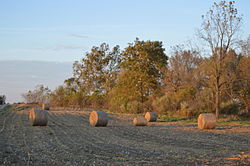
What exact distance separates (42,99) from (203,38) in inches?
1711

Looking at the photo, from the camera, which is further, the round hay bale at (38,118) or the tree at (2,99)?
the tree at (2,99)

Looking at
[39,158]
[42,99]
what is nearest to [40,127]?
[39,158]

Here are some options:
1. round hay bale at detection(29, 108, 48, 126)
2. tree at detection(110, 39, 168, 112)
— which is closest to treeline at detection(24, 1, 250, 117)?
tree at detection(110, 39, 168, 112)

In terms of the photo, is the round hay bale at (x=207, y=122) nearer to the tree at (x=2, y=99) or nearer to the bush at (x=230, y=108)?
the bush at (x=230, y=108)

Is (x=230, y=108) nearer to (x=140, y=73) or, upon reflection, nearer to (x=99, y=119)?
(x=140, y=73)

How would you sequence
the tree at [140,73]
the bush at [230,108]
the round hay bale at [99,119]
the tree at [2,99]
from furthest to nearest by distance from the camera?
the tree at [2,99]
the tree at [140,73]
the bush at [230,108]
the round hay bale at [99,119]

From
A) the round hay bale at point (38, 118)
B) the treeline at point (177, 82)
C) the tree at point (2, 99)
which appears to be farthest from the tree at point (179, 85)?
the tree at point (2, 99)

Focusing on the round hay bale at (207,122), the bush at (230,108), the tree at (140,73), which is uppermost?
the tree at (140,73)

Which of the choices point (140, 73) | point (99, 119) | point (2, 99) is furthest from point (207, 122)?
point (2, 99)

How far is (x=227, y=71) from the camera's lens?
2692cm

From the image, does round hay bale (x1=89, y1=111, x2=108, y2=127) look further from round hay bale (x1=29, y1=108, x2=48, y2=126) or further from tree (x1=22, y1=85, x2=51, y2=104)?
tree (x1=22, y1=85, x2=51, y2=104)

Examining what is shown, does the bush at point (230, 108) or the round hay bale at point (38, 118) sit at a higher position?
the bush at point (230, 108)


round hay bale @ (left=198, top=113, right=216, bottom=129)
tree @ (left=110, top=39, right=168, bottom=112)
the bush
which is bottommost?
round hay bale @ (left=198, top=113, right=216, bottom=129)

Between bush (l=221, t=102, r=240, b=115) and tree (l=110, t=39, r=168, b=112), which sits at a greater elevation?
tree (l=110, t=39, r=168, b=112)
